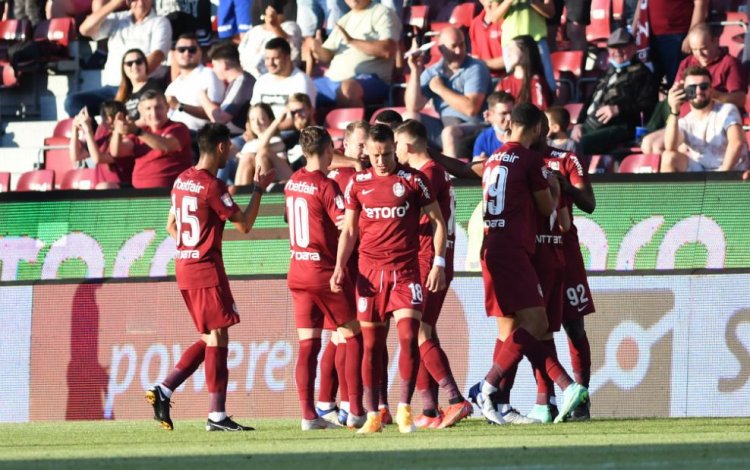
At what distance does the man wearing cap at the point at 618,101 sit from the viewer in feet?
44.1

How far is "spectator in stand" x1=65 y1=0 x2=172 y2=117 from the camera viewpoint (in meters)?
16.2

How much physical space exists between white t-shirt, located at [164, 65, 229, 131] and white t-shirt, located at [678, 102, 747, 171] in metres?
5.05

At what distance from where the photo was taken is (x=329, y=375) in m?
10.4

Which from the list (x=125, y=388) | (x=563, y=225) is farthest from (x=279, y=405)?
(x=563, y=225)

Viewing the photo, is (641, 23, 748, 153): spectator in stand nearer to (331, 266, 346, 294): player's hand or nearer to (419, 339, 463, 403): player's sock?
(419, 339, 463, 403): player's sock

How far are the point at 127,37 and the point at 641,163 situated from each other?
667cm

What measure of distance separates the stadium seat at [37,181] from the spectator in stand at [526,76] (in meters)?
4.89

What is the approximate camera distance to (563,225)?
10008 mm

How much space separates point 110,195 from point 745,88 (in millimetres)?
5910

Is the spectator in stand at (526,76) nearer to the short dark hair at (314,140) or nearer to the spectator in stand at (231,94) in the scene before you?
the spectator in stand at (231,94)

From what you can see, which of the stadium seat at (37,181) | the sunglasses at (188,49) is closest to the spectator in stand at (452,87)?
the sunglasses at (188,49)

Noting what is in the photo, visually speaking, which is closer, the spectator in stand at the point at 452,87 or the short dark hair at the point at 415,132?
the short dark hair at the point at 415,132

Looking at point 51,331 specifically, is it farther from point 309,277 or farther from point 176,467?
point 176,467

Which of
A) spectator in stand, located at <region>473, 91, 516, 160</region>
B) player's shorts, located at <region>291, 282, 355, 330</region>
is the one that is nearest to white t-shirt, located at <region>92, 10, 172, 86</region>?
spectator in stand, located at <region>473, 91, 516, 160</region>
